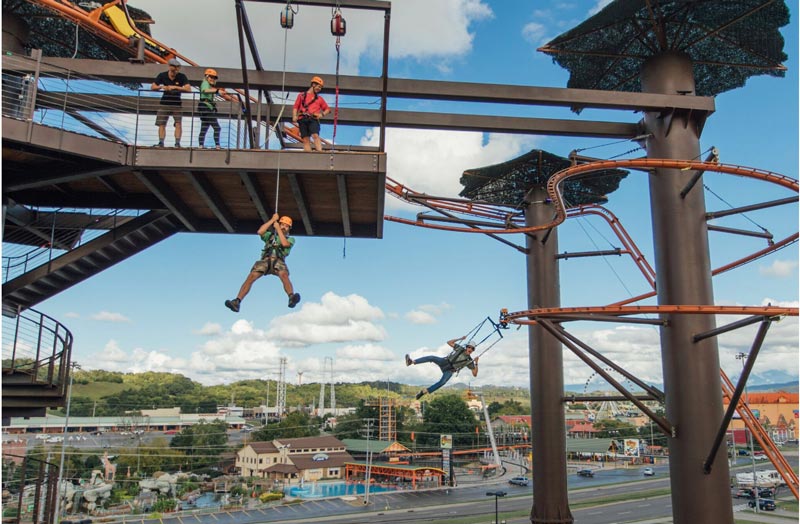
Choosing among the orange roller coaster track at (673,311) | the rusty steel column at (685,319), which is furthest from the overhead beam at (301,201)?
the rusty steel column at (685,319)

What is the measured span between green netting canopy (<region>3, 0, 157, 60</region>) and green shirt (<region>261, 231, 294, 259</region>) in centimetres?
783

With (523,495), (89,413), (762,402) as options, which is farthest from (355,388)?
(523,495)

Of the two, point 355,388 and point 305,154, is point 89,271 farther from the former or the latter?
point 355,388

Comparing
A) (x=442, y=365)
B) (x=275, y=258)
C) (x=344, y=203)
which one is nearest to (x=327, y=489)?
(x=442, y=365)

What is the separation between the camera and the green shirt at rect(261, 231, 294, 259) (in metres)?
7.57

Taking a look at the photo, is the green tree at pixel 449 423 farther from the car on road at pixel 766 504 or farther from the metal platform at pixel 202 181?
the metal platform at pixel 202 181

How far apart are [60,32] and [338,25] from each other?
9916mm

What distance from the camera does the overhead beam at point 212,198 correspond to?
28.6 ft

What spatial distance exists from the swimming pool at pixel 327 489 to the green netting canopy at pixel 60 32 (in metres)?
47.5

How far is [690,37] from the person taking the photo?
13.0 meters

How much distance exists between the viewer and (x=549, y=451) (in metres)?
16.9

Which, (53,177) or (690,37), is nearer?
(53,177)

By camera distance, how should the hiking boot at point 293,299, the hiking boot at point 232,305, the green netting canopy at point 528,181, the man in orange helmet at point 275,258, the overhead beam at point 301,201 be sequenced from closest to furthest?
the hiking boot at point 232,305 < the hiking boot at point 293,299 < the man in orange helmet at point 275,258 < the overhead beam at point 301,201 < the green netting canopy at point 528,181

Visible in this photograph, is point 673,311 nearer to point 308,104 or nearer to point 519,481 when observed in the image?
point 308,104
